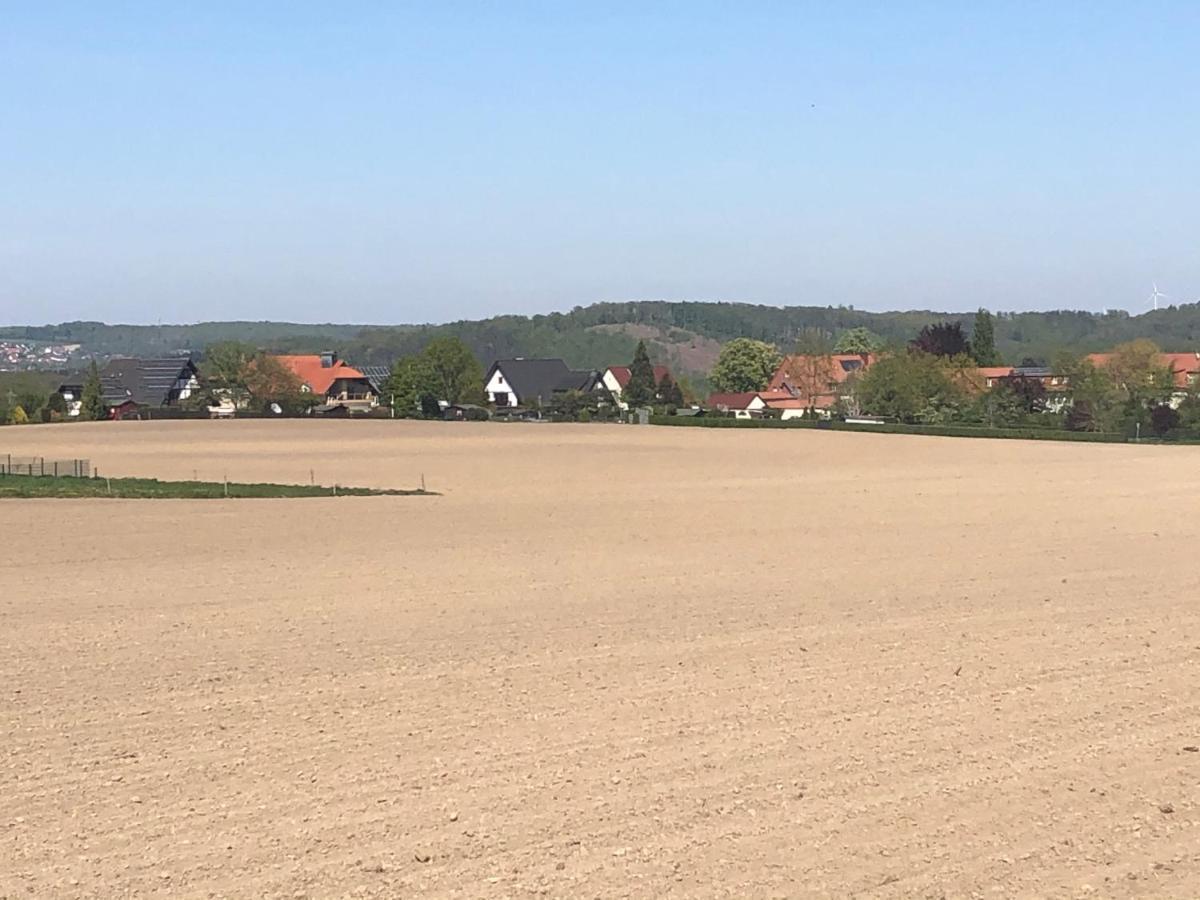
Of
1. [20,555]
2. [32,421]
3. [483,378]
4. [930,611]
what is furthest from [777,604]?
[483,378]

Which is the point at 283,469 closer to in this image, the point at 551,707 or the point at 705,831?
the point at 551,707

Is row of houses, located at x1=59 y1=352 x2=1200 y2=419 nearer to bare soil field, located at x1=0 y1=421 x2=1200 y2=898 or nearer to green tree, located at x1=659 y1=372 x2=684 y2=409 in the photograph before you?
green tree, located at x1=659 y1=372 x2=684 y2=409

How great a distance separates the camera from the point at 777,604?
2122cm

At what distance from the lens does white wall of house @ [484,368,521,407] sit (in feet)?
522

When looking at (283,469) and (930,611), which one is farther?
(283,469)

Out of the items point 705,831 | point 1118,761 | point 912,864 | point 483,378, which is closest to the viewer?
point 912,864

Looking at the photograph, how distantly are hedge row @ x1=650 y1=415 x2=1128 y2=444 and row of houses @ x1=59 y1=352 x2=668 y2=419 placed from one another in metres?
26.0

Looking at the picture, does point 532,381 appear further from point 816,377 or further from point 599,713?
point 599,713

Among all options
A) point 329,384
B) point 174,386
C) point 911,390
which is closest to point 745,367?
point 329,384

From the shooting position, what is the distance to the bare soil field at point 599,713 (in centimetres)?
949

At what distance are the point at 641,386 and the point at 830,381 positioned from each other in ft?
62.5

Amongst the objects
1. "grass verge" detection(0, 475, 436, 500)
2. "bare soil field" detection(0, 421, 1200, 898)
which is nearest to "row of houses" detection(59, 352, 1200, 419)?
"grass verge" detection(0, 475, 436, 500)

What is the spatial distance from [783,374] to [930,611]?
13797 centimetres

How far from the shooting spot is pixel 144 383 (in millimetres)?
151125
